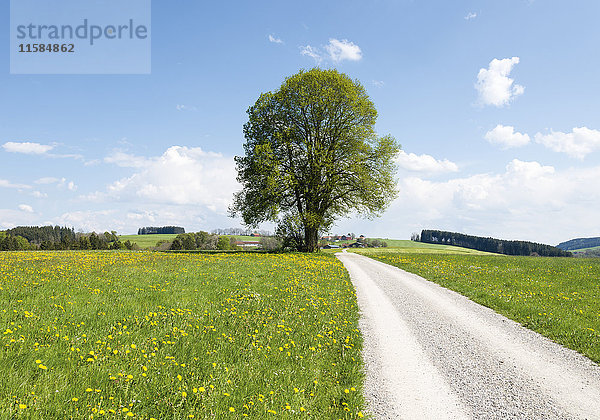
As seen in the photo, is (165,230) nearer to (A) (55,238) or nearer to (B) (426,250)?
(A) (55,238)

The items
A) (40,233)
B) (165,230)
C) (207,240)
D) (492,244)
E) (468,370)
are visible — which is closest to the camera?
(468,370)

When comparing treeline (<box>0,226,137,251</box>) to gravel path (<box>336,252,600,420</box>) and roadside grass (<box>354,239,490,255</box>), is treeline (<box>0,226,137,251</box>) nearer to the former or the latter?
roadside grass (<box>354,239,490,255</box>)

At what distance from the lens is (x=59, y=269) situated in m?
16.2

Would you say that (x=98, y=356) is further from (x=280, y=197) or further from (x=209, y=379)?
(x=280, y=197)

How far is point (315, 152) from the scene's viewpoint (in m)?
34.9

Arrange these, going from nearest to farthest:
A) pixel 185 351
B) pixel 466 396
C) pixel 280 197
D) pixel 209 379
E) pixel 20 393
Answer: pixel 20 393, pixel 209 379, pixel 466 396, pixel 185 351, pixel 280 197

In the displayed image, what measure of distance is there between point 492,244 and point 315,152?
3970 inches

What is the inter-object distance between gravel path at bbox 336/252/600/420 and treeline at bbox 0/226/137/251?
8094cm

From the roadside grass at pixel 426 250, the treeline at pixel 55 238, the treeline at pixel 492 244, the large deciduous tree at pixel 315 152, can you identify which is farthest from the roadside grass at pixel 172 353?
the treeline at pixel 492 244

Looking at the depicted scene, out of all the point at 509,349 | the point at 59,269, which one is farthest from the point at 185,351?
the point at 59,269

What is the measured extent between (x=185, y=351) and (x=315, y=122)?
32072 mm

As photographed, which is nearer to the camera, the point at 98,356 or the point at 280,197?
the point at 98,356

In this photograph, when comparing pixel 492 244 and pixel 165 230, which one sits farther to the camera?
pixel 165 230

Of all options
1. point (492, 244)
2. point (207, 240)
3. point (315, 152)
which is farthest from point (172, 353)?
point (492, 244)
